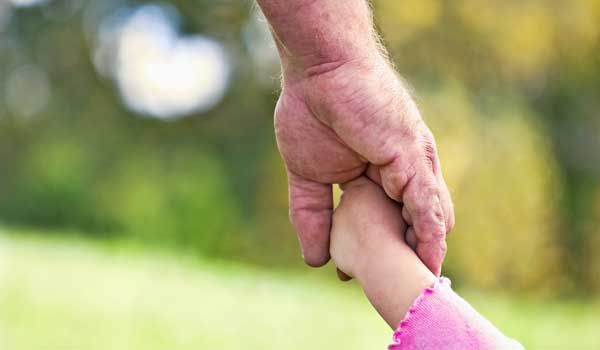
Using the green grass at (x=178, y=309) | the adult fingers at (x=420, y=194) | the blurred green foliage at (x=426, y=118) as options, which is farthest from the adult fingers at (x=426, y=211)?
the blurred green foliage at (x=426, y=118)

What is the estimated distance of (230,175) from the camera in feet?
32.6

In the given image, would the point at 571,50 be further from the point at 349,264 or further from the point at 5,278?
the point at 349,264

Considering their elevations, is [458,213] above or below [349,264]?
below

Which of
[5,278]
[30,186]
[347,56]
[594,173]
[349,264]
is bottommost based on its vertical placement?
[30,186]

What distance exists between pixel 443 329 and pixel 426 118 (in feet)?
22.0

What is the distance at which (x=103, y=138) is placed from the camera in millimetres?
10312

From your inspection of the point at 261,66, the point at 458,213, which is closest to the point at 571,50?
the point at 458,213

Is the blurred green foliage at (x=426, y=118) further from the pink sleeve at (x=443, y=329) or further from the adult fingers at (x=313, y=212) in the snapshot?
the pink sleeve at (x=443, y=329)

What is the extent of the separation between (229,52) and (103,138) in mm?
1765

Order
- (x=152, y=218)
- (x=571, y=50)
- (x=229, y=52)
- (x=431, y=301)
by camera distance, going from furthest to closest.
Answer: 1. (x=229, y=52)
2. (x=152, y=218)
3. (x=571, y=50)
4. (x=431, y=301)

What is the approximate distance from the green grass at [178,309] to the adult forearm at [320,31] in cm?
251

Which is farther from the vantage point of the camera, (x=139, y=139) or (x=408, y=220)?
(x=139, y=139)

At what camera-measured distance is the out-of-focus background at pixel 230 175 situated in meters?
4.91

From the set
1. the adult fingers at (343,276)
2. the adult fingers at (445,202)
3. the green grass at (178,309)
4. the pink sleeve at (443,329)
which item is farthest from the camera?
the green grass at (178,309)
